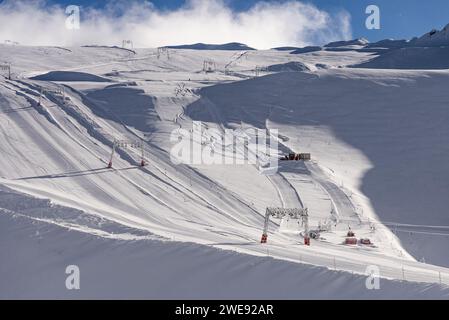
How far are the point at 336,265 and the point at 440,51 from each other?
74460 mm

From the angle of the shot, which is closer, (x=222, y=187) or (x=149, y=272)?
(x=149, y=272)

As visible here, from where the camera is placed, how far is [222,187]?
4069cm

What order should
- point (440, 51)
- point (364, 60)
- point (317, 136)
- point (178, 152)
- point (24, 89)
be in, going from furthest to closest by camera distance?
1. point (364, 60)
2. point (440, 51)
3. point (24, 89)
4. point (317, 136)
5. point (178, 152)

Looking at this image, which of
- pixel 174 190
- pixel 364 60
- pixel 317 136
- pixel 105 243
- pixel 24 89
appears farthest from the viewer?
pixel 364 60

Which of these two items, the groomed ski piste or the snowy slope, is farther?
the groomed ski piste

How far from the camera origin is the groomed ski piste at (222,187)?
970 inches

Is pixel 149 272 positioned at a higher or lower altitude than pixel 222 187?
lower

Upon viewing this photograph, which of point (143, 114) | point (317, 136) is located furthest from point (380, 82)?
point (143, 114)

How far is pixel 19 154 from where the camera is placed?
43.0m

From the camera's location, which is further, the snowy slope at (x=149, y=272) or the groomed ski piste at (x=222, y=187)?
the groomed ski piste at (x=222, y=187)

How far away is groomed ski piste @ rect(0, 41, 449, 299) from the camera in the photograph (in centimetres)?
2464

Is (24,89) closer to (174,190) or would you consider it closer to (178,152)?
(178,152)

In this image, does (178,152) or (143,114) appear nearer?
(178,152)
